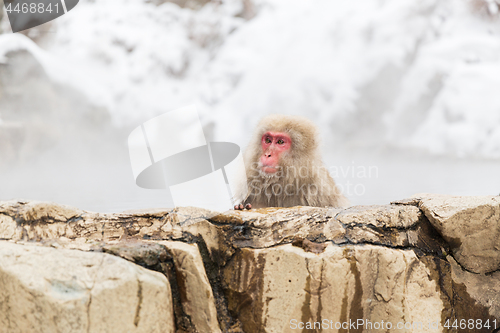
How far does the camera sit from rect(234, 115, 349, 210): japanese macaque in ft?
7.36

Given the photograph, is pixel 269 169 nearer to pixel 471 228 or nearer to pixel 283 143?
pixel 283 143

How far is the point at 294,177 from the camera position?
2.26 metres

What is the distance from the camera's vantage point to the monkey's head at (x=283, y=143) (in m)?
2.24

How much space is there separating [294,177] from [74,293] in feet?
4.65

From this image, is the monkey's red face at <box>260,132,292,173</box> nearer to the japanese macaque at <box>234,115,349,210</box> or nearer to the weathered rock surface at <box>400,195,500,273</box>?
the japanese macaque at <box>234,115,349,210</box>

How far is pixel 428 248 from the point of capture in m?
1.53

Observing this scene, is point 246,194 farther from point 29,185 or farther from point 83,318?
point 29,185

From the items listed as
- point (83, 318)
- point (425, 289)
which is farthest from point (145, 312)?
point (425, 289)

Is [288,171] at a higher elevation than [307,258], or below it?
higher

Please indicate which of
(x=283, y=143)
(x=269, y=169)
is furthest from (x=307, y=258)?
(x=283, y=143)

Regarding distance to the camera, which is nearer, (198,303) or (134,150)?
(198,303)

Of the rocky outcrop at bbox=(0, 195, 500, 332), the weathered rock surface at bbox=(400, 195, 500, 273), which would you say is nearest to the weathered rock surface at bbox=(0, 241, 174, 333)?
the rocky outcrop at bbox=(0, 195, 500, 332)

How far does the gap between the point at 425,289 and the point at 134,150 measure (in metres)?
1.37

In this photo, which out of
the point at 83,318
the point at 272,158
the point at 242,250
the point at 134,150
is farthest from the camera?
the point at 272,158
